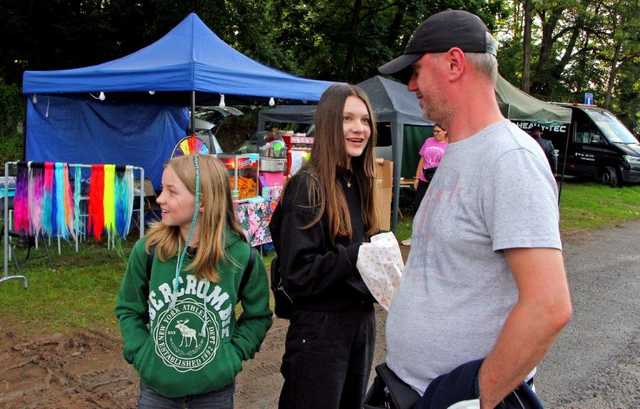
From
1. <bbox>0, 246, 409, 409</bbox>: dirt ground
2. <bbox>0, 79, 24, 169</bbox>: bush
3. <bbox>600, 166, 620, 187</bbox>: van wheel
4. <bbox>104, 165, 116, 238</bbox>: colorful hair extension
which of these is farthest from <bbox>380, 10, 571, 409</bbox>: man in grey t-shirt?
<bbox>600, 166, 620, 187</bbox>: van wheel

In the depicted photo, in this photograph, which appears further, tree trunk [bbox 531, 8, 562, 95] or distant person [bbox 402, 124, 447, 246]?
tree trunk [bbox 531, 8, 562, 95]

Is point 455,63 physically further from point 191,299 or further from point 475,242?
point 191,299

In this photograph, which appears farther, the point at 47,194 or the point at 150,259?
the point at 47,194

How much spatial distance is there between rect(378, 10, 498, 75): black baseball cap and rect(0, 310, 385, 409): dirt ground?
2.83m

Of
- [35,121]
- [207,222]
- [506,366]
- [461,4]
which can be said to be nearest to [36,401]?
[207,222]

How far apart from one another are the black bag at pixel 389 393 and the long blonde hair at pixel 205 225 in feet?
2.56

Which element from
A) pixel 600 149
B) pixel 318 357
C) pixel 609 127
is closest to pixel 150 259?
pixel 318 357

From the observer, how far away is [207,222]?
236 centimetres

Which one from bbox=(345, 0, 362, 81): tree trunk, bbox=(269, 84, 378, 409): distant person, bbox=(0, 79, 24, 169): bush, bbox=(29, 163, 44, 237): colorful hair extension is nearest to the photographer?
bbox=(269, 84, 378, 409): distant person

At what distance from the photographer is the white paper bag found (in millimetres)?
2068

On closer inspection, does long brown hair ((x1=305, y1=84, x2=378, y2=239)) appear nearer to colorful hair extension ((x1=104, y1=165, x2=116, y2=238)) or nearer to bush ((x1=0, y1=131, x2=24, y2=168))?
colorful hair extension ((x1=104, y1=165, x2=116, y2=238))

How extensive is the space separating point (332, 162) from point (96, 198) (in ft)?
13.7

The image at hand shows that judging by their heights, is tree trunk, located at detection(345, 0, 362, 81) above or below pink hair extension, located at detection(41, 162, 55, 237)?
above

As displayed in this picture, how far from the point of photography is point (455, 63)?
1.54 meters
